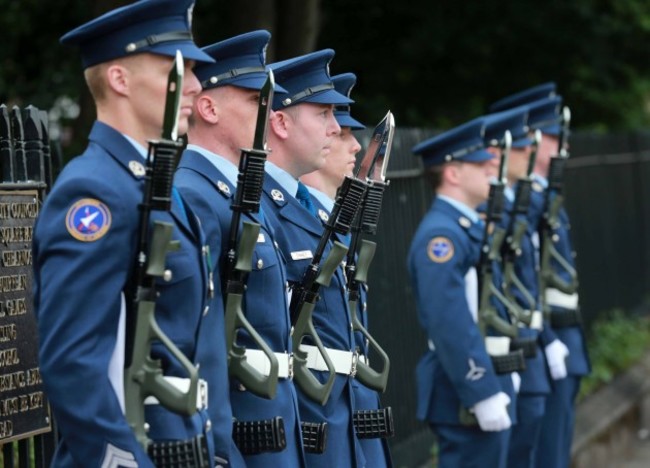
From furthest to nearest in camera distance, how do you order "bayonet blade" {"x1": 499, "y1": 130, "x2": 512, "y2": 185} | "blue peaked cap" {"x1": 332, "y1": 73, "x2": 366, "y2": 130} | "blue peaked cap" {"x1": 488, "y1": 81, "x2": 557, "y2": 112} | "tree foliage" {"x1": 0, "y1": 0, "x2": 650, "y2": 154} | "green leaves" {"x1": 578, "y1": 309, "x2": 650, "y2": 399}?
"green leaves" {"x1": 578, "y1": 309, "x2": 650, "y2": 399}, "tree foliage" {"x1": 0, "y1": 0, "x2": 650, "y2": 154}, "blue peaked cap" {"x1": 488, "y1": 81, "x2": 557, "y2": 112}, "bayonet blade" {"x1": 499, "y1": 130, "x2": 512, "y2": 185}, "blue peaked cap" {"x1": 332, "y1": 73, "x2": 366, "y2": 130}

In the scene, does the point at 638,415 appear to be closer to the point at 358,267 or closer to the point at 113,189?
the point at 358,267

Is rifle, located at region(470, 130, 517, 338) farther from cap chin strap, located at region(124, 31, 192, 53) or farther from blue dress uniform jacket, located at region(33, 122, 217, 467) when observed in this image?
blue dress uniform jacket, located at region(33, 122, 217, 467)

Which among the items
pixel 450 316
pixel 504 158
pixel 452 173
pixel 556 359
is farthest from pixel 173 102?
pixel 556 359

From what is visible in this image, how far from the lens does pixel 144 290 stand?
3836mm

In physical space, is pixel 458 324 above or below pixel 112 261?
below

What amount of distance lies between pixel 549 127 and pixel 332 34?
5.32 metres

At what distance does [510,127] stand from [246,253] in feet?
14.0

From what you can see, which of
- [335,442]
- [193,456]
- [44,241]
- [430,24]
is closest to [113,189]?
[44,241]

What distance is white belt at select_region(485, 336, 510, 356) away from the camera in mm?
7562

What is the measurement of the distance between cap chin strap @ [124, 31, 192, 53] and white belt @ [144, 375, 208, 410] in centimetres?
81

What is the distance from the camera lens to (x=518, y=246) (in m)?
8.16

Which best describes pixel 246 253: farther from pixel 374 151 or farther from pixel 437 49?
pixel 437 49

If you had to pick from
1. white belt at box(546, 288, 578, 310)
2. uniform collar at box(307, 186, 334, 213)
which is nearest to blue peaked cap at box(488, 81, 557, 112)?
white belt at box(546, 288, 578, 310)

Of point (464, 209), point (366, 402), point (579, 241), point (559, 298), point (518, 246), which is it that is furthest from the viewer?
point (579, 241)
